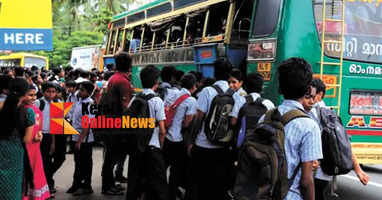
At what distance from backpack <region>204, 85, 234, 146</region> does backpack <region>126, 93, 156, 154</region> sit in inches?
24.3

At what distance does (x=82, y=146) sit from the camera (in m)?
6.86

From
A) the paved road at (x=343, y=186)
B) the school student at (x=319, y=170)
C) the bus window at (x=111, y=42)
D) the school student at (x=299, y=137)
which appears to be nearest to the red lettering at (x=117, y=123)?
the paved road at (x=343, y=186)

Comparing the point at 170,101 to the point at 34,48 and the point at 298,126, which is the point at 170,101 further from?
the point at 298,126

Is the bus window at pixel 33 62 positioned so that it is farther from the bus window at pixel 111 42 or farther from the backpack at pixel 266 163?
the backpack at pixel 266 163

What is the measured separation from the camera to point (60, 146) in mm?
6988

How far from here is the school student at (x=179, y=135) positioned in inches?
235

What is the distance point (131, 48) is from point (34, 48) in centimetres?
644

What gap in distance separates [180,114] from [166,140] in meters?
0.39

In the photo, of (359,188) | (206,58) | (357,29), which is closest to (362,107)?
(357,29)

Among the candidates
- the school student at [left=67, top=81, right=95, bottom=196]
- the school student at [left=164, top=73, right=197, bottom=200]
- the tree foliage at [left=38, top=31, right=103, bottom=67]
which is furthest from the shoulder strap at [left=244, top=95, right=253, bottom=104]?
the tree foliage at [left=38, top=31, right=103, bottom=67]

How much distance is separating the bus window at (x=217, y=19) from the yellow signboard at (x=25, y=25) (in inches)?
118

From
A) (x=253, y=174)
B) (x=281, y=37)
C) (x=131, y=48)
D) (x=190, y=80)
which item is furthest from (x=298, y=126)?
(x=131, y=48)

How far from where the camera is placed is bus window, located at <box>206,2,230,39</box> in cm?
862

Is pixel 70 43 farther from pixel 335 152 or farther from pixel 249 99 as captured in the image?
pixel 335 152
